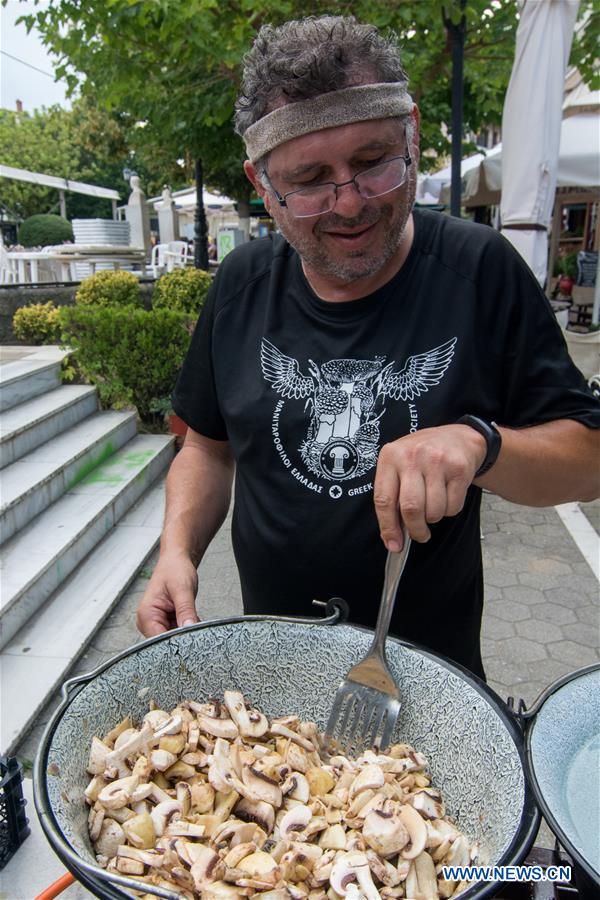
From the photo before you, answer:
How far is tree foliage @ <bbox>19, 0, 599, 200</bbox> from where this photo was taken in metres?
4.89

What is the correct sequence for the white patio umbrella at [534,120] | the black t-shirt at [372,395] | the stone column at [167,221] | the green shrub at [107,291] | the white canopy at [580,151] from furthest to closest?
the stone column at [167,221] → the white canopy at [580,151] → the green shrub at [107,291] → the white patio umbrella at [534,120] → the black t-shirt at [372,395]

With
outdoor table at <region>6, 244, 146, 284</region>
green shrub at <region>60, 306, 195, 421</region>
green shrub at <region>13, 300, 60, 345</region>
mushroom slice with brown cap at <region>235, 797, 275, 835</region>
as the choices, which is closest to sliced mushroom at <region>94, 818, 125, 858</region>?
mushroom slice with brown cap at <region>235, 797, 275, 835</region>

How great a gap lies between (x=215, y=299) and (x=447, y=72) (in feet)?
22.0

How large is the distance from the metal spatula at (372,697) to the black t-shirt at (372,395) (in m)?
0.34

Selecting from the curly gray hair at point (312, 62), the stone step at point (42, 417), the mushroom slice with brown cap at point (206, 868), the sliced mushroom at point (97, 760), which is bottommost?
the stone step at point (42, 417)

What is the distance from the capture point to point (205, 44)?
494cm

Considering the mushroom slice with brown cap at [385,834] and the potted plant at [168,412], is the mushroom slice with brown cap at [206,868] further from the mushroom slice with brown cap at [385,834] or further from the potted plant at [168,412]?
the potted plant at [168,412]

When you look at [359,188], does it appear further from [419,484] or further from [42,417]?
[42,417]

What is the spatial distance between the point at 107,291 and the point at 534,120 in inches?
176

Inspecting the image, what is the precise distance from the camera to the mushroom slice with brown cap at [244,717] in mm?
1074

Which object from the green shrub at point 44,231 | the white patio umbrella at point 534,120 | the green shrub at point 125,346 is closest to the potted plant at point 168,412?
the green shrub at point 125,346

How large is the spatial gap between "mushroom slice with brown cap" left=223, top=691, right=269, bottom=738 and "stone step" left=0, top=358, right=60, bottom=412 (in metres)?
4.62

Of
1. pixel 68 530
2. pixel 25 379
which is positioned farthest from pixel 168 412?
pixel 68 530

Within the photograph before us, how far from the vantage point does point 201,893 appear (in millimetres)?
790
